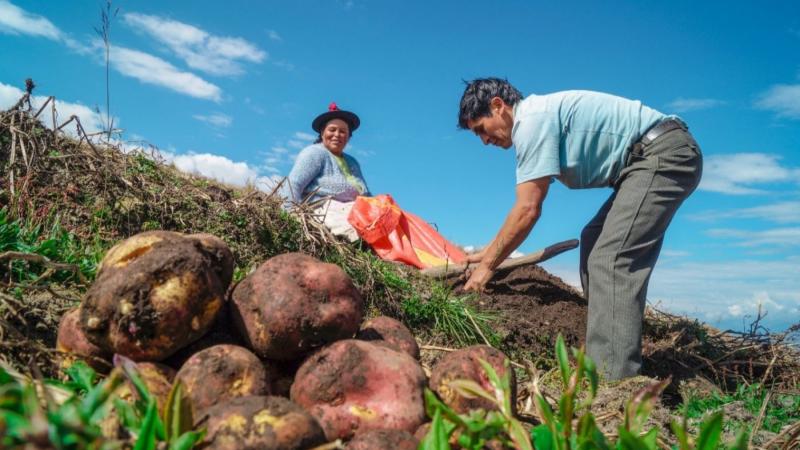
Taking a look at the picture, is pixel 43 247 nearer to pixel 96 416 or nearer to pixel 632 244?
pixel 96 416

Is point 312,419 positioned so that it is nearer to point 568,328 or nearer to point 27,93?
point 568,328

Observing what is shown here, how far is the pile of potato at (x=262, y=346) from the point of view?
5.16ft

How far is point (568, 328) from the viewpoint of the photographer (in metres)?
4.55

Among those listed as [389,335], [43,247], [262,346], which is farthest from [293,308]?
[43,247]

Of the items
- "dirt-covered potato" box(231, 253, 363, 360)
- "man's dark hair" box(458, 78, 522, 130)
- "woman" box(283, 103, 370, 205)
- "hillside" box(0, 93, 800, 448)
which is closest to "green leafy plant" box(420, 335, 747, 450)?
"dirt-covered potato" box(231, 253, 363, 360)

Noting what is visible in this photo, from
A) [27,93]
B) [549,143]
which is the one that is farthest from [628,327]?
[27,93]

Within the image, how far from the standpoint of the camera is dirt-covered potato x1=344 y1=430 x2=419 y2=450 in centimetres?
136

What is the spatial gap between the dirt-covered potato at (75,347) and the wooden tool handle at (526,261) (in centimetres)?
349

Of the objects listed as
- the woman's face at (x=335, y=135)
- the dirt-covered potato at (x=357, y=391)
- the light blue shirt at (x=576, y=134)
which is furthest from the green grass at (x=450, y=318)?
the woman's face at (x=335, y=135)

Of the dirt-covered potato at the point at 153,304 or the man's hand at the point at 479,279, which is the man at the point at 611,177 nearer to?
the man's hand at the point at 479,279

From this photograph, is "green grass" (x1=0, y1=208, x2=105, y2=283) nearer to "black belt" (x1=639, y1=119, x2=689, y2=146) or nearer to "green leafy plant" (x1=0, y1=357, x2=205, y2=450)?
"green leafy plant" (x1=0, y1=357, x2=205, y2=450)

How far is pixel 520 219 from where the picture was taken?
428 cm

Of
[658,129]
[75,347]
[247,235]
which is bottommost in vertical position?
[75,347]

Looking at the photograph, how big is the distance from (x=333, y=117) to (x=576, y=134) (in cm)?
325
